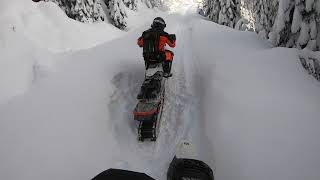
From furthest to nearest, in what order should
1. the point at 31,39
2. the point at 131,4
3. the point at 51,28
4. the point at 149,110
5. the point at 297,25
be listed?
the point at 131,4 → the point at 51,28 → the point at 31,39 → the point at 297,25 → the point at 149,110

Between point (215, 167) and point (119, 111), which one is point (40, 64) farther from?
point (215, 167)

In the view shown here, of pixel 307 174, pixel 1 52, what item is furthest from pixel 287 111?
pixel 1 52

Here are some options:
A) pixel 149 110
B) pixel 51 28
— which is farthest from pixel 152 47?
pixel 51 28

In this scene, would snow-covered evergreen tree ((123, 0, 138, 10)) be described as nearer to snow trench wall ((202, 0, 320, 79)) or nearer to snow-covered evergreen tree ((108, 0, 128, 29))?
snow-covered evergreen tree ((108, 0, 128, 29))

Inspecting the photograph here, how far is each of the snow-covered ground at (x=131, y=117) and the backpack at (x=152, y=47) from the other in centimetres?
113

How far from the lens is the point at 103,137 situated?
632cm

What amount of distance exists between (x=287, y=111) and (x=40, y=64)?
598cm

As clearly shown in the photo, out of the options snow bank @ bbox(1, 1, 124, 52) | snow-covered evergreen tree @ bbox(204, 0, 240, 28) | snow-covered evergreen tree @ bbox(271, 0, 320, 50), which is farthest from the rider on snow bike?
snow-covered evergreen tree @ bbox(204, 0, 240, 28)

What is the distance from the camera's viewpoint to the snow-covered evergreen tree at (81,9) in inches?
525

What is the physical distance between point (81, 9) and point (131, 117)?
328 inches

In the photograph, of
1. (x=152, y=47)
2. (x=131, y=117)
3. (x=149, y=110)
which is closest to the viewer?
(x=149, y=110)

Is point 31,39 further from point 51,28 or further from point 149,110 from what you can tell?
point 149,110

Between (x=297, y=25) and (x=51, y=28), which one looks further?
(x=51, y=28)

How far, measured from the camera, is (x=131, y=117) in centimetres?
716
